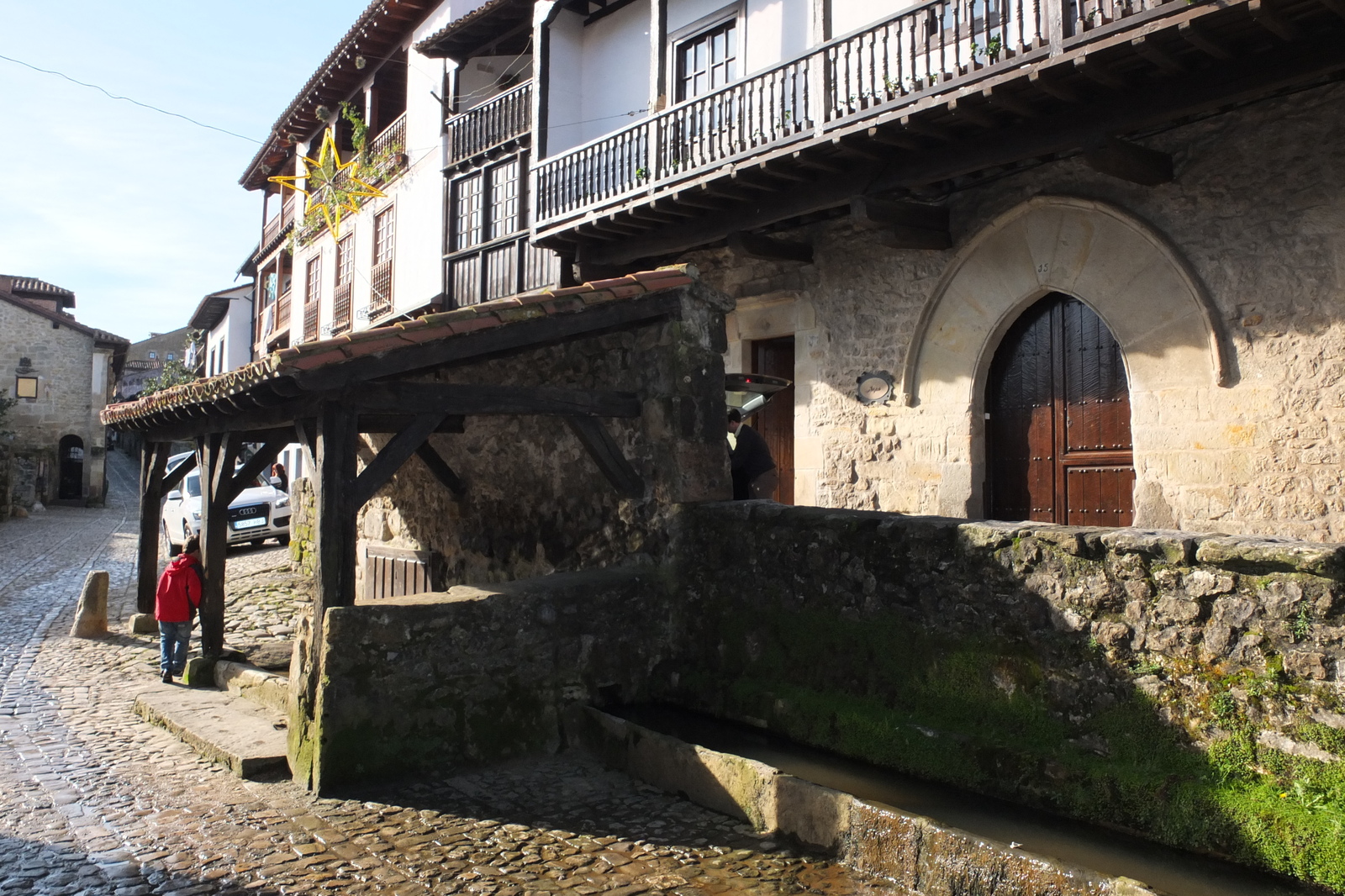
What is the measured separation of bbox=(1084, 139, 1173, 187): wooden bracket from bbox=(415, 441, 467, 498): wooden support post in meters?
4.88

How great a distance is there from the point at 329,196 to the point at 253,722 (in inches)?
652

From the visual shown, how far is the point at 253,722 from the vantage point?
5.51m

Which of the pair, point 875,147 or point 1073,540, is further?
point 875,147

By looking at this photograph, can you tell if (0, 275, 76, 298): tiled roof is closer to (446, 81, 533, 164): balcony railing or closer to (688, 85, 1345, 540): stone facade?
(446, 81, 533, 164): balcony railing

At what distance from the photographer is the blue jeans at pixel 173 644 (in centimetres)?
704

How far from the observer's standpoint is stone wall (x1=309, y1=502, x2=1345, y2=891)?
3.16 metres

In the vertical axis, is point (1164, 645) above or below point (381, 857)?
above

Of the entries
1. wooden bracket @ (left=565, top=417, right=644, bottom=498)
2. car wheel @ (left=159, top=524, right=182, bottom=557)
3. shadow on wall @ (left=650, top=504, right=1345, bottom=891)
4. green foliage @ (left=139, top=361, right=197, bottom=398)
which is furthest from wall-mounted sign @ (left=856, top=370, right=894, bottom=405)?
green foliage @ (left=139, top=361, right=197, bottom=398)

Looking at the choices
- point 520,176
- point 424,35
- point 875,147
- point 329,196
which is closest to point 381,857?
point 875,147

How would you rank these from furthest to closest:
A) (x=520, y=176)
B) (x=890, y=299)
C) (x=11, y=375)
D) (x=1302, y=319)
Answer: (x=11, y=375) < (x=520, y=176) < (x=890, y=299) < (x=1302, y=319)

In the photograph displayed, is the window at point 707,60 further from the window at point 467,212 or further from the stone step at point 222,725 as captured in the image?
the stone step at point 222,725

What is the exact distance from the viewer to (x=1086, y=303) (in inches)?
289

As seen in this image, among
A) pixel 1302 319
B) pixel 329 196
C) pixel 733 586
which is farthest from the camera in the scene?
pixel 329 196

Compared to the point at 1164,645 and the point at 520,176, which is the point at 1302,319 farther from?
the point at 520,176
